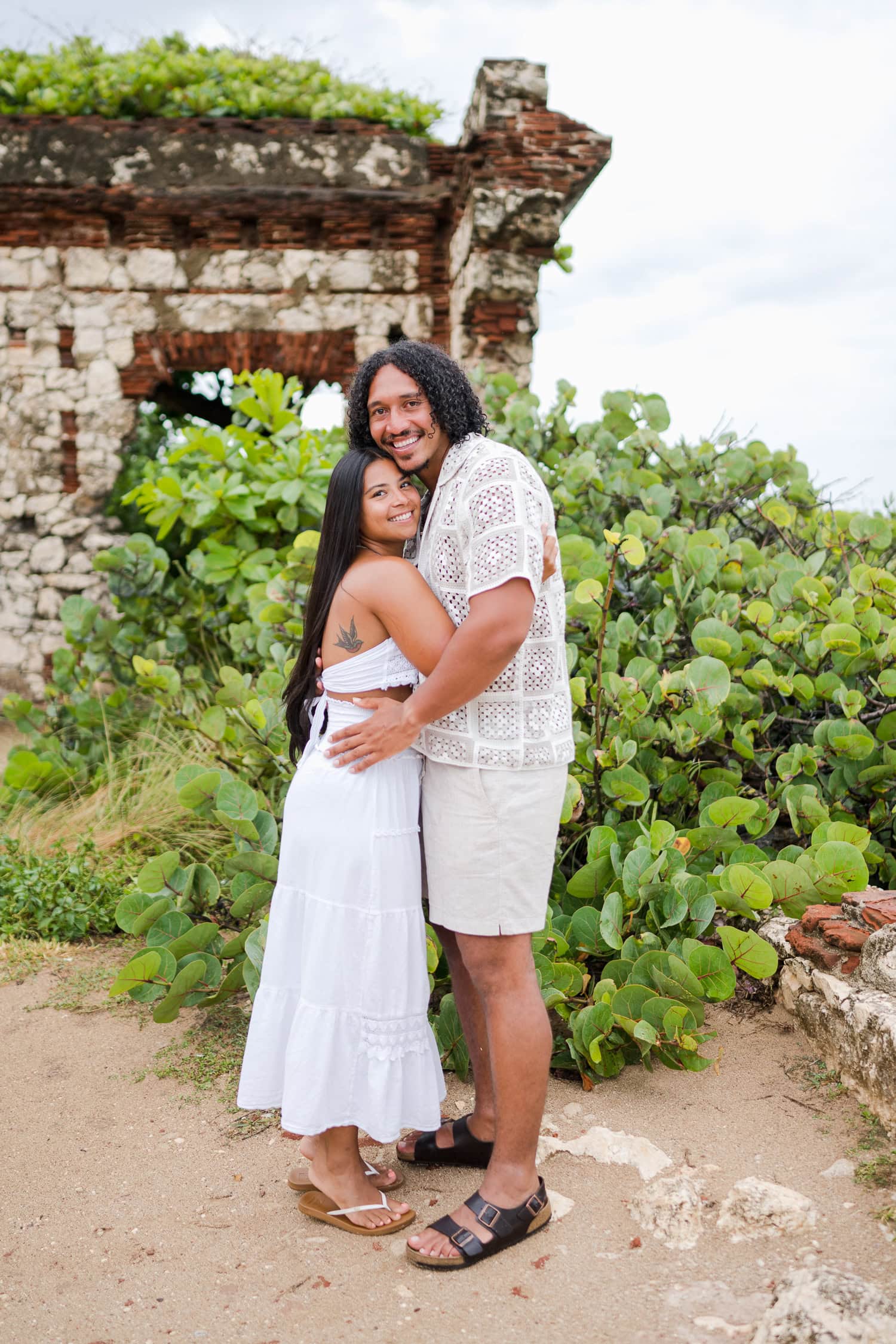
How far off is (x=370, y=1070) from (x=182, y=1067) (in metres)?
1.13

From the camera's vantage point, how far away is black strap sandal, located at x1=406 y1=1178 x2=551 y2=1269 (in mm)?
2092

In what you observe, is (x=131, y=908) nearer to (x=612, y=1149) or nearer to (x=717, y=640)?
(x=612, y=1149)

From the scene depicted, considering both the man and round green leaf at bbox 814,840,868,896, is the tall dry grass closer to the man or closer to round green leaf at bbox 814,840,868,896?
the man

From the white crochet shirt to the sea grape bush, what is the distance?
0.85 metres

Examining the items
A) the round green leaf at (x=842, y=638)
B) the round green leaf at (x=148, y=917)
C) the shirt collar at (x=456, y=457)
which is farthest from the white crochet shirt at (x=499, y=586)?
the round green leaf at (x=842, y=638)

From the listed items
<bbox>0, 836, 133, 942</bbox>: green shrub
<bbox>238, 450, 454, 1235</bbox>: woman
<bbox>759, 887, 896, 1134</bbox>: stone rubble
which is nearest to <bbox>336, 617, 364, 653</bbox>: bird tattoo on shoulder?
<bbox>238, 450, 454, 1235</bbox>: woman

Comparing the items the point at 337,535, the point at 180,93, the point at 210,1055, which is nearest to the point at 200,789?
the point at 210,1055

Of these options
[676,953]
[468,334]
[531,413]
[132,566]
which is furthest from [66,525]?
[676,953]

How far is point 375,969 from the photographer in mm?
2162

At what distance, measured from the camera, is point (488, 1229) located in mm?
2119

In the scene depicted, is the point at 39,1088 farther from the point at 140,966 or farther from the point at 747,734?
the point at 747,734

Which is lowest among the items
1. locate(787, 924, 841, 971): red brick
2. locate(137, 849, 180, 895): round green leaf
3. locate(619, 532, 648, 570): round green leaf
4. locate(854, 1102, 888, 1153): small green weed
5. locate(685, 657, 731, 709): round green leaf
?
locate(854, 1102, 888, 1153): small green weed

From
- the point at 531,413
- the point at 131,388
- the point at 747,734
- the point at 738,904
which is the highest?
the point at 131,388

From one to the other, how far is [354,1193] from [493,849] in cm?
88
